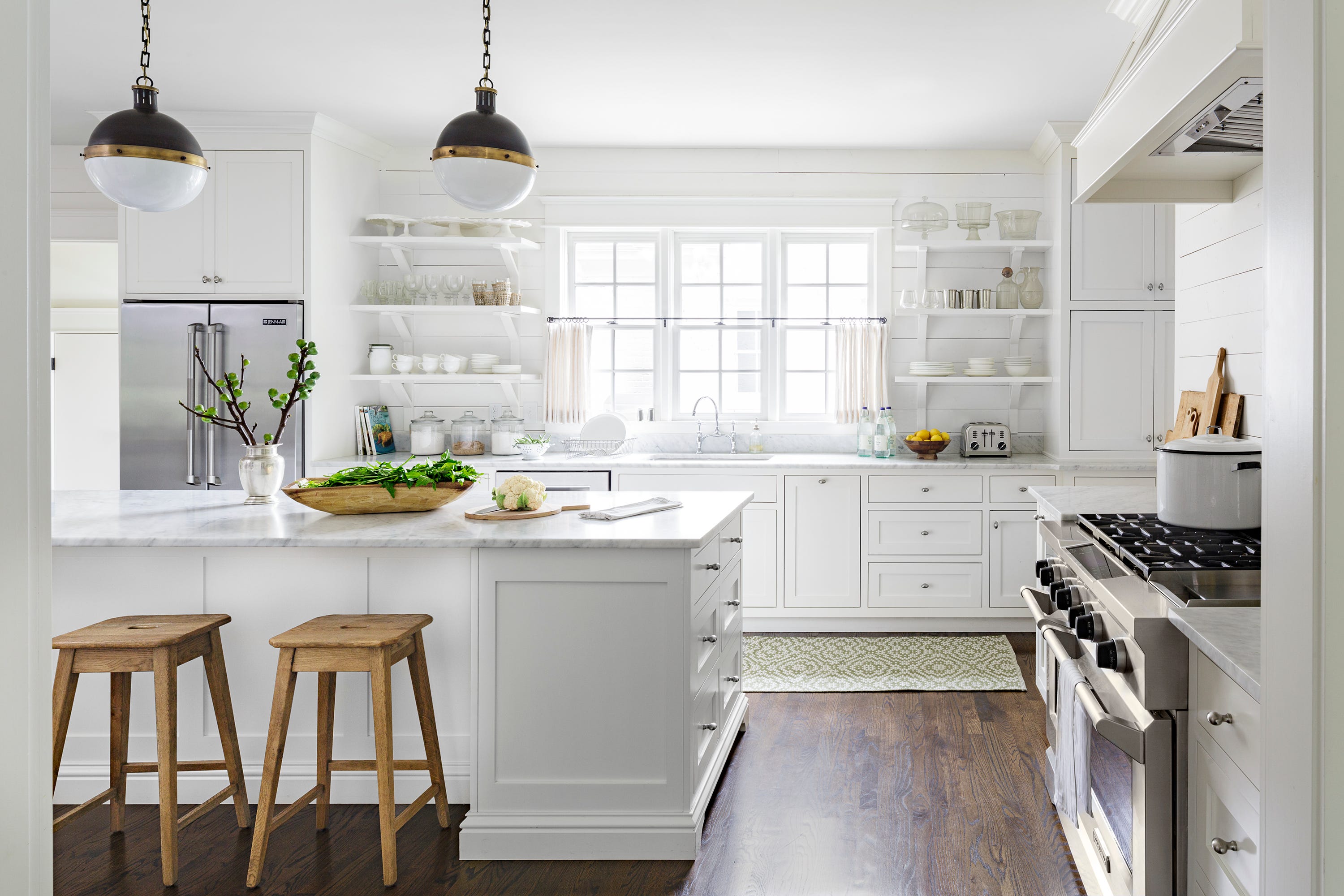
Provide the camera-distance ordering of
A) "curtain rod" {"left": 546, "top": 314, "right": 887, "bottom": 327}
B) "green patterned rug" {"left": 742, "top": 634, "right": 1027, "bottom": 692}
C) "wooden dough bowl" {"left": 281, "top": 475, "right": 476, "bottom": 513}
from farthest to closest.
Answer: "curtain rod" {"left": 546, "top": 314, "right": 887, "bottom": 327} → "green patterned rug" {"left": 742, "top": 634, "right": 1027, "bottom": 692} → "wooden dough bowl" {"left": 281, "top": 475, "right": 476, "bottom": 513}

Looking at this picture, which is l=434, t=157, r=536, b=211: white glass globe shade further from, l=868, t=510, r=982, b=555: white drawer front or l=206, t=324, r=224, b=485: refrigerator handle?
l=868, t=510, r=982, b=555: white drawer front

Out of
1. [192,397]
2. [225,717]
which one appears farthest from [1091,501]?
[192,397]

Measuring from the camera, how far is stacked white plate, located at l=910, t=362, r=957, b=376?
496 centimetres

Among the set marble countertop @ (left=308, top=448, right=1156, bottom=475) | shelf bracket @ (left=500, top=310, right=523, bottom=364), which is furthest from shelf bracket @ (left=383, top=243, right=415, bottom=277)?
marble countertop @ (left=308, top=448, right=1156, bottom=475)

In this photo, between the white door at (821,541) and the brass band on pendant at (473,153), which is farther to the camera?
the white door at (821,541)

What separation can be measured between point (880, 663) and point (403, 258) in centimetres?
335

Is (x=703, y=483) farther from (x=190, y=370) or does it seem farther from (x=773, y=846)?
(x=190, y=370)

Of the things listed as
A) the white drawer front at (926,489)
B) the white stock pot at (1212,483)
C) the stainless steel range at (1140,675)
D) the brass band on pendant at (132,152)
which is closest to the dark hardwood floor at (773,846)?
the stainless steel range at (1140,675)

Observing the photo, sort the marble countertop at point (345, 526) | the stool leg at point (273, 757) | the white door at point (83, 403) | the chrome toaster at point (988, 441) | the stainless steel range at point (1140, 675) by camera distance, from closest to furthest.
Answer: the stainless steel range at point (1140, 675), the stool leg at point (273, 757), the marble countertop at point (345, 526), the chrome toaster at point (988, 441), the white door at point (83, 403)

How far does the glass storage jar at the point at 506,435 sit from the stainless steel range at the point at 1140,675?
3.43 metres

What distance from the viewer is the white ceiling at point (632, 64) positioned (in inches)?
127

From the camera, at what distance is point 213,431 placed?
4.43 meters

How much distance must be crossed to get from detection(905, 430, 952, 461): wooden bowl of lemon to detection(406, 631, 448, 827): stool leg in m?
3.09

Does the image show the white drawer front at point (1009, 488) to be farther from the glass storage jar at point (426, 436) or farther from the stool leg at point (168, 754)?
the stool leg at point (168, 754)
